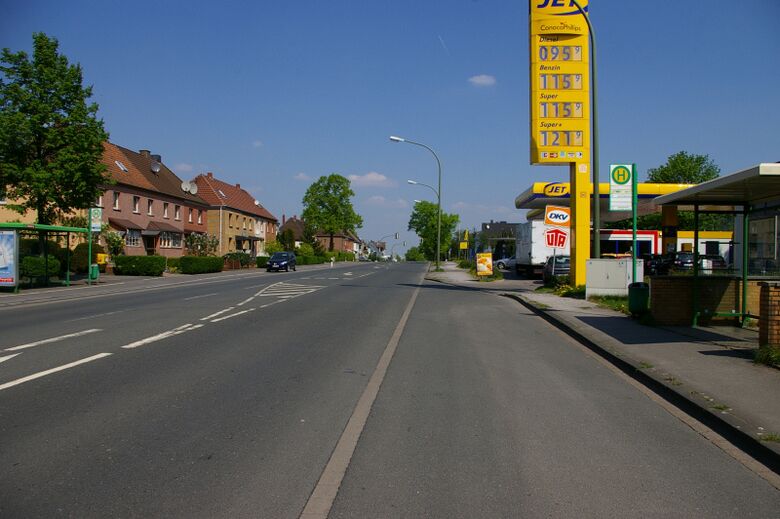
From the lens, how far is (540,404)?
6.52 meters

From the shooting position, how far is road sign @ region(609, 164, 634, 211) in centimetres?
1633

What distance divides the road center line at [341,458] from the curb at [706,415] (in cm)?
307

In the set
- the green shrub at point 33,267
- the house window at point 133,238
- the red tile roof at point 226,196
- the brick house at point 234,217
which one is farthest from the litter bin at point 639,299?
the red tile roof at point 226,196

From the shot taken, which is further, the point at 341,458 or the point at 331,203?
the point at 331,203

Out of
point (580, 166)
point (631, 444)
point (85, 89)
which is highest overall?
point (85, 89)

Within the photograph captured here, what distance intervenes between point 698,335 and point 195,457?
8986 mm

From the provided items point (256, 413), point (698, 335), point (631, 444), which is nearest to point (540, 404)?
point (631, 444)

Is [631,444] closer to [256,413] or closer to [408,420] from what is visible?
[408,420]

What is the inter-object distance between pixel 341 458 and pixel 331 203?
98.3 m

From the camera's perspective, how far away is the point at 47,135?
2744cm

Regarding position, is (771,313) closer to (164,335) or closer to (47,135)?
(164,335)

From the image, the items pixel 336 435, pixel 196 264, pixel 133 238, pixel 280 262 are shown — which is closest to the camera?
pixel 336 435

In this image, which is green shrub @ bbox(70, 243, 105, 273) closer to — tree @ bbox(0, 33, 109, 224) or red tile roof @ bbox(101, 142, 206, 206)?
tree @ bbox(0, 33, 109, 224)

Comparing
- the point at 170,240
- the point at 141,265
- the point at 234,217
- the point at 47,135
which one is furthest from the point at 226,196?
the point at 47,135
